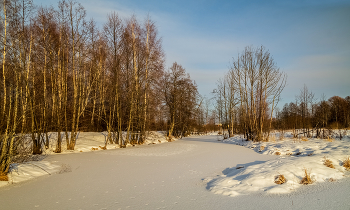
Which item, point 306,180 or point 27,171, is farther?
point 27,171

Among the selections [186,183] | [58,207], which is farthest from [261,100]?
[58,207]

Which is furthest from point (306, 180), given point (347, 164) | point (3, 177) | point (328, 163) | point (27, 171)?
point (27, 171)

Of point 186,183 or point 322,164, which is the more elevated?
point 322,164

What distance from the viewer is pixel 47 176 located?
5.99m

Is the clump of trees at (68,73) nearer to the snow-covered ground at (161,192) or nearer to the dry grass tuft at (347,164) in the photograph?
the snow-covered ground at (161,192)

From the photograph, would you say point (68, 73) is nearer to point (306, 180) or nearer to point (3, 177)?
point (3, 177)

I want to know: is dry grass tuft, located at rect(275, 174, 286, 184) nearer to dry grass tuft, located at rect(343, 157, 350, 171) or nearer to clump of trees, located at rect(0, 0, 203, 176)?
dry grass tuft, located at rect(343, 157, 350, 171)

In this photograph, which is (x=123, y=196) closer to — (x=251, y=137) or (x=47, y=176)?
(x=47, y=176)

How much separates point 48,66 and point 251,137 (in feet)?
51.2

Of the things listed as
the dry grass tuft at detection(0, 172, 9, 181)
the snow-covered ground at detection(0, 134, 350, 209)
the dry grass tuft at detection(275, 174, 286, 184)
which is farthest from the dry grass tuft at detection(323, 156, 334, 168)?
the dry grass tuft at detection(0, 172, 9, 181)

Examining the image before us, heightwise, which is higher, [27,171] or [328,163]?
[328,163]

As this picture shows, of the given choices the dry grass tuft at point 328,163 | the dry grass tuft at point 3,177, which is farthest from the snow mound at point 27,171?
the dry grass tuft at point 328,163

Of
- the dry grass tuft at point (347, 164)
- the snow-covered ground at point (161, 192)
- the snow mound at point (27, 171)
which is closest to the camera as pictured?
the snow-covered ground at point (161, 192)

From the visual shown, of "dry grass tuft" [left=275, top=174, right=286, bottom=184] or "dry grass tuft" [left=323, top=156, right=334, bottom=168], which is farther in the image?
"dry grass tuft" [left=323, top=156, right=334, bottom=168]
